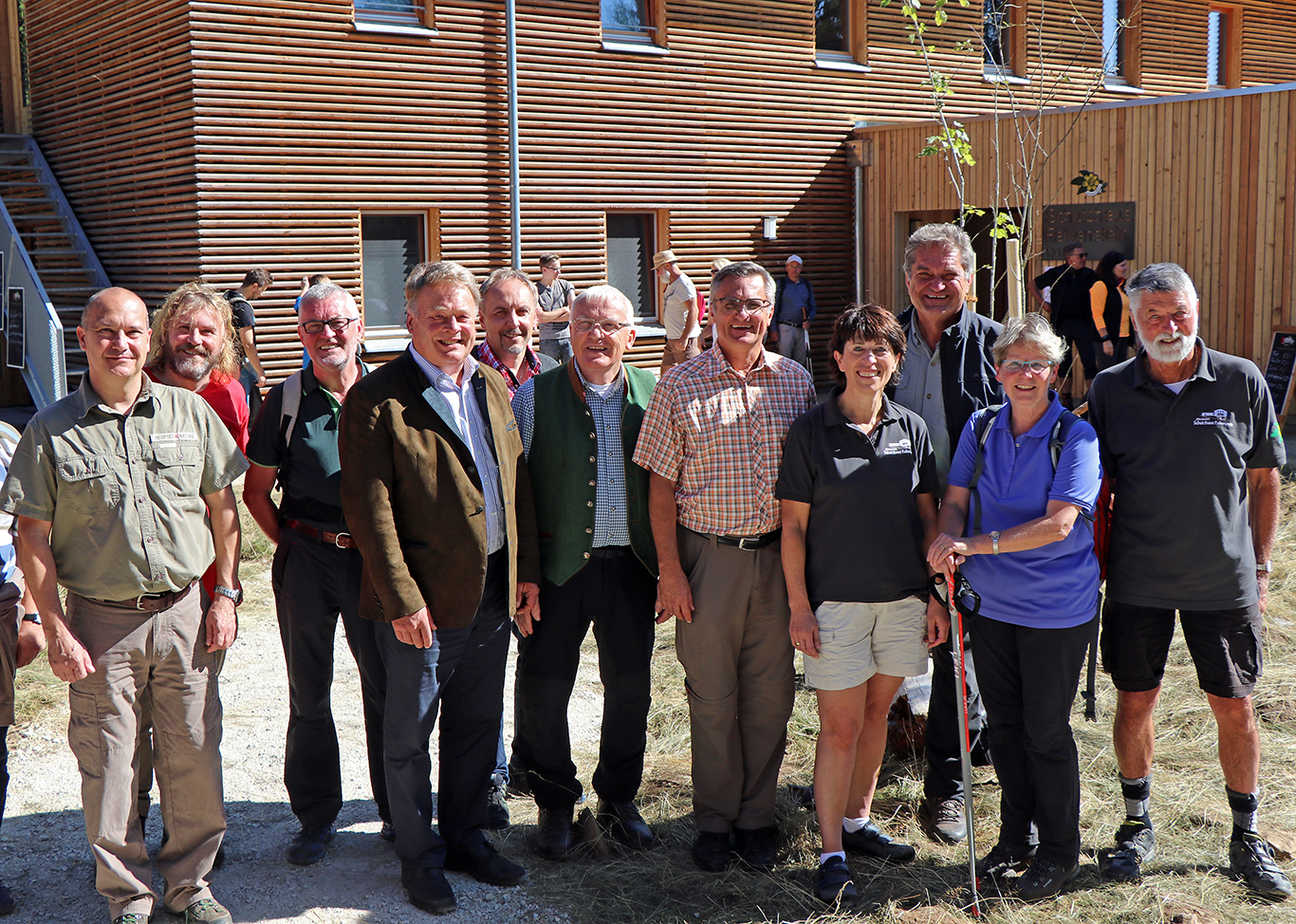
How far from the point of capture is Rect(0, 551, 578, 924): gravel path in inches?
132

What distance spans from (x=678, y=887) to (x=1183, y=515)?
76.9 inches

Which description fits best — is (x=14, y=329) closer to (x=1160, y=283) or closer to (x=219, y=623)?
(x=219, y=623)

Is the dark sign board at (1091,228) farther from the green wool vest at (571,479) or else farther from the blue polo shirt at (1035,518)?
the green wool vest at (571,479)

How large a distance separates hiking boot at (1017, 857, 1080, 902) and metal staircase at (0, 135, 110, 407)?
9.46 m

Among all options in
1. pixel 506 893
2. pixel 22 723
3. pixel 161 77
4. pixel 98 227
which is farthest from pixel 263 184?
pixel 506 893

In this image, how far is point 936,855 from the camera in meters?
3.68

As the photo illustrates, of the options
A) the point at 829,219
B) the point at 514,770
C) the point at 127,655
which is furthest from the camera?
the point at 829,219

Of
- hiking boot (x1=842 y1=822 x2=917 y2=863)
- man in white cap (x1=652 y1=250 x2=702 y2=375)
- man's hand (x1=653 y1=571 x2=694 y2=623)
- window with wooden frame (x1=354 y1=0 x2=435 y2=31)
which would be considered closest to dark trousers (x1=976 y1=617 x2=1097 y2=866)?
hiking boot (x1=842 y1=822 x2=917 y2=863)

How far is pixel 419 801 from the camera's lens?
11.1ft

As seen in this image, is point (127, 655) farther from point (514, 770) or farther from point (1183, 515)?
point (1183, 515)

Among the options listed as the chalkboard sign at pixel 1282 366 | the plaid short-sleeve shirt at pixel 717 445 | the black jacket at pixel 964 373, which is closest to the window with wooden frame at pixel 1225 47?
the chalkboard sign at pixel 1282 366

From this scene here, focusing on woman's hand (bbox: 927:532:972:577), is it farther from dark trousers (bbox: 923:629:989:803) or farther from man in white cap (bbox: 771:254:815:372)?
man in white cap (bbox: 771:254:815:372)

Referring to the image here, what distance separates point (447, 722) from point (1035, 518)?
195 cm

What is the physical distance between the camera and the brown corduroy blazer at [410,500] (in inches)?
125
